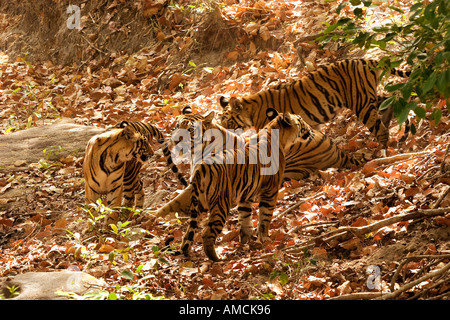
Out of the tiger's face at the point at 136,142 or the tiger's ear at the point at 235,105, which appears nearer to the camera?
the tiger's face at the point at 136,142

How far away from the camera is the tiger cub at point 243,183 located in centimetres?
518

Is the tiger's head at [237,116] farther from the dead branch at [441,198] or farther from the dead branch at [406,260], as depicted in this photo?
the dead branch at [406,260]

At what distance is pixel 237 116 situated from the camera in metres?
7.60

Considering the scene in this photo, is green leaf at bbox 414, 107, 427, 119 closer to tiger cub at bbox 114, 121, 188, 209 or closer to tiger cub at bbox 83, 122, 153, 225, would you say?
tiger cub at bbox 83, 122, 153, 225

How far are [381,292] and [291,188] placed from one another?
9.27 ft

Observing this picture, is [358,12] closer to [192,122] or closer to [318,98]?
[192,122]

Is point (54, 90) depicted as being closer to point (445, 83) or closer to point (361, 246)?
point (361, 246)

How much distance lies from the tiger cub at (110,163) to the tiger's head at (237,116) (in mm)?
1456

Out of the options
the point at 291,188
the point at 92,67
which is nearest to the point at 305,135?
the point at 291,188

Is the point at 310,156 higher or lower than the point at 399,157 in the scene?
lower

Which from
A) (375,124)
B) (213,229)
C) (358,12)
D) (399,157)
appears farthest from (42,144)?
(358,12)

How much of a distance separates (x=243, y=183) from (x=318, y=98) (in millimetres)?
2643

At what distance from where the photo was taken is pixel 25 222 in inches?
279

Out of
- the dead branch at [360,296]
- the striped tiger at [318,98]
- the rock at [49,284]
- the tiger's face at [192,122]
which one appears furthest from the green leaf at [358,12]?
the striped tiger at [318,98]
